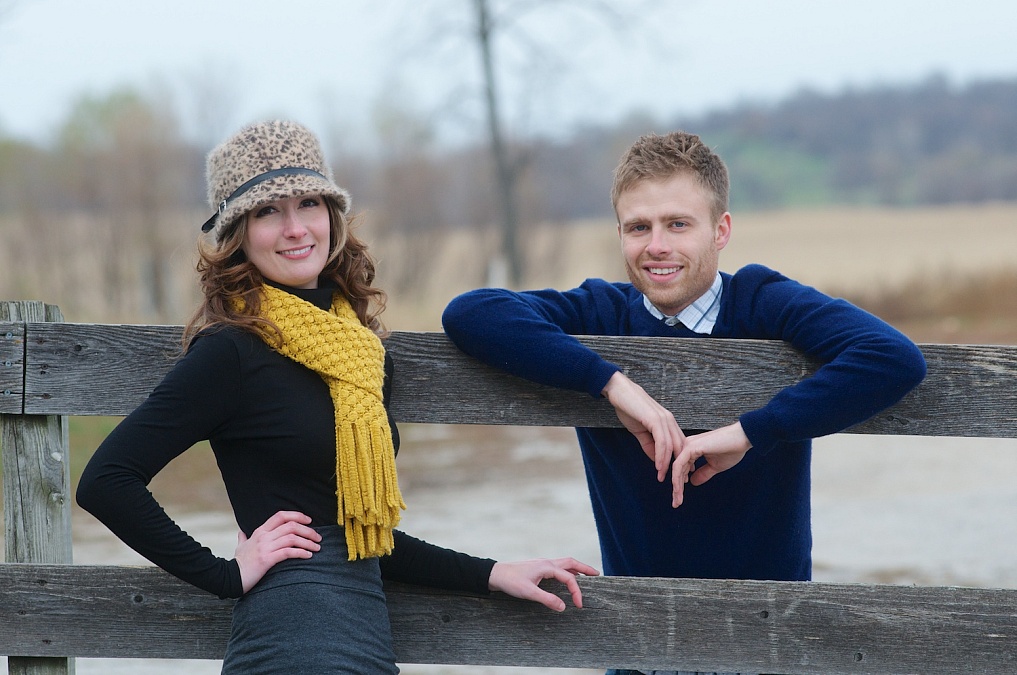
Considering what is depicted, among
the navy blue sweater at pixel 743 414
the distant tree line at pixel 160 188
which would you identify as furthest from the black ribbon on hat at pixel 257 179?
the distant tree line at pixel 160 188

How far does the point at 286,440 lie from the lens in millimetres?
2236

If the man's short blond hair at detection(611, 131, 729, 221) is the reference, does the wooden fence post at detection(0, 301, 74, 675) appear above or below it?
below

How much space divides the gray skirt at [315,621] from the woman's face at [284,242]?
58cm

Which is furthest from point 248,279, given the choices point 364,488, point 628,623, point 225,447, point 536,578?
point 628,623

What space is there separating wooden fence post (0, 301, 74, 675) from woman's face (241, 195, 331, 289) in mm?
599

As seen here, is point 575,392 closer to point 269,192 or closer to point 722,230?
point 722,230

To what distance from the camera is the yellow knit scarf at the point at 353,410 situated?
7.39 feet

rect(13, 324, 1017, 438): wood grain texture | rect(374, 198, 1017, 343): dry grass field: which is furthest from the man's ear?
rect(374, 198, 1017, 343): dry grass field

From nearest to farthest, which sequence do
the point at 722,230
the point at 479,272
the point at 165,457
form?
the point at 165,457, the point at 722,230, the point at 479,272

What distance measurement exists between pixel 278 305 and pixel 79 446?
28.9 feet

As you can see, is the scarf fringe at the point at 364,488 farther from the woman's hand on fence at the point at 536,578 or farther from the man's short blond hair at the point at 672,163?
the man's short blond hair at the point at 672,163

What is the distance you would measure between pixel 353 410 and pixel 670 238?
93 cm

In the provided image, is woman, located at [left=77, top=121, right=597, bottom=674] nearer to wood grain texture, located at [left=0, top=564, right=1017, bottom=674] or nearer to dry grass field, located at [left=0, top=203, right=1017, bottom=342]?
wood grain texture, located at [left=0, top=564, right=1017, bottom=674]

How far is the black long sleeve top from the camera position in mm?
2088
